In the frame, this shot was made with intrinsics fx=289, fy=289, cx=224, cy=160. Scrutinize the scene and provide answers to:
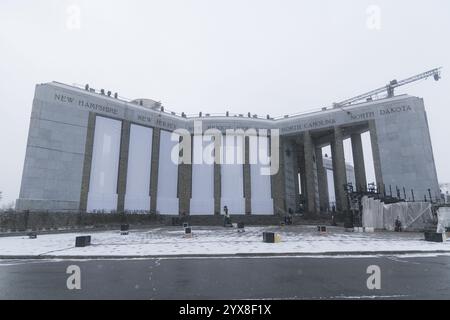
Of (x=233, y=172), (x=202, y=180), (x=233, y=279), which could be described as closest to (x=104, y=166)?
(x=202, y=180)

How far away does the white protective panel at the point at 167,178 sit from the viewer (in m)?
44.4

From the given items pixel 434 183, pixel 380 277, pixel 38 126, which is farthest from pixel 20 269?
pixel 434 183

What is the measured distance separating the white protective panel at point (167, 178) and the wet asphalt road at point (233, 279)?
33729 millimetres

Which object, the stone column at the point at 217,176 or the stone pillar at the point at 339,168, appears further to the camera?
the stone column at the point at 217,176

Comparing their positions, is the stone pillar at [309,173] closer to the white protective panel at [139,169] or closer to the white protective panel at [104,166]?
the white protective panel at [139,169]

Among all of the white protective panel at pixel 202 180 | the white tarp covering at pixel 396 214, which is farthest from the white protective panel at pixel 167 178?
the white tarp covering at pixel 396 214

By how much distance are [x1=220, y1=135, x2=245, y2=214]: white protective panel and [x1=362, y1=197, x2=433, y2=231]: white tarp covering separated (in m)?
21.6

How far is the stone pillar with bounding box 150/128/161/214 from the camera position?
43.1 meters

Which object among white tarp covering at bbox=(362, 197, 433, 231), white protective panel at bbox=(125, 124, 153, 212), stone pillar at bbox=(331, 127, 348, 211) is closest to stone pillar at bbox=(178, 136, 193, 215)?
white protective panel at bbox=(125, 124, 153, 212)

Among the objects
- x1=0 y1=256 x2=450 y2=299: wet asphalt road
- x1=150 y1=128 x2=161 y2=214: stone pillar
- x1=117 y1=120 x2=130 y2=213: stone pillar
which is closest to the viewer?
x1=0 y1=256 x2=450 y2=299: wet asphalt road

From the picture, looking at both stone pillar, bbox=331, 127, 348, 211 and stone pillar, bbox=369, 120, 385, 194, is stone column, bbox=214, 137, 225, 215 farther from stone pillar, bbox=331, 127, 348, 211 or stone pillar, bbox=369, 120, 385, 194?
stone pillar, bbox=369, 120, 385, 194

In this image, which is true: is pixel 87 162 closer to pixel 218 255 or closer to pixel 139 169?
pixel 139 169

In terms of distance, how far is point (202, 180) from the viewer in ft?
155

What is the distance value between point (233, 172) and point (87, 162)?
2205 cm
